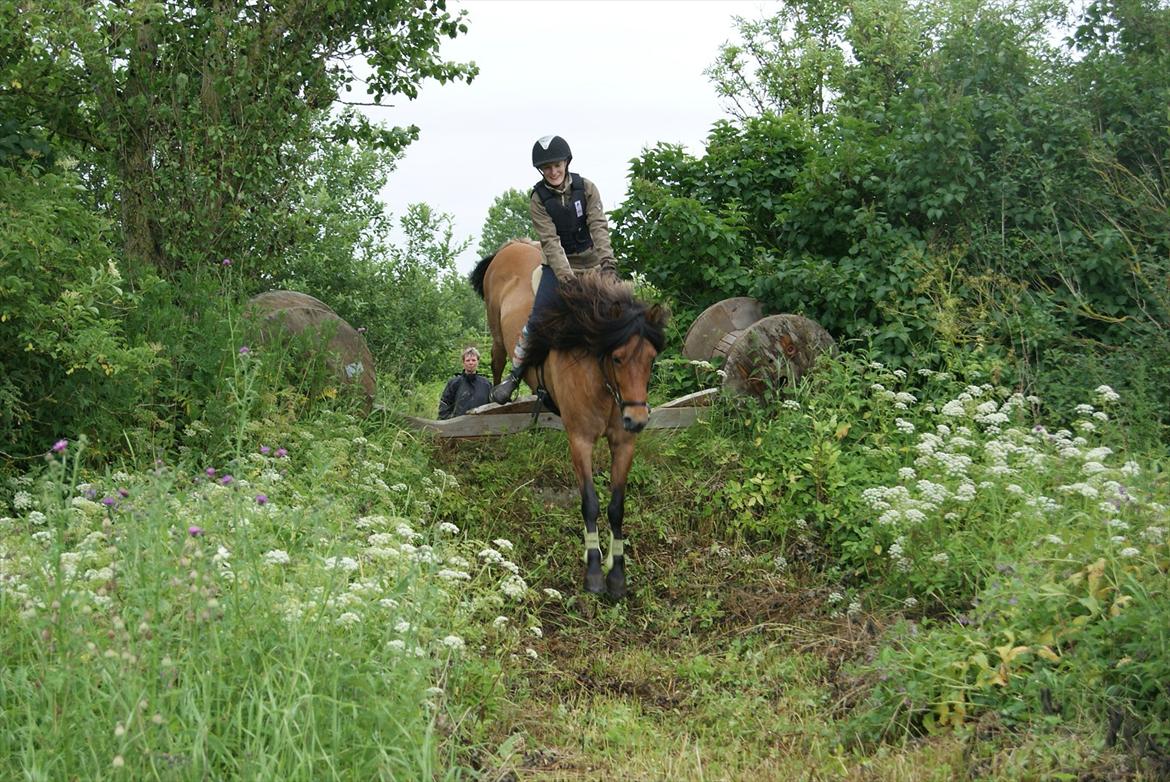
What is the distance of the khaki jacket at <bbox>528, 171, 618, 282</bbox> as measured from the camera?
941 cm

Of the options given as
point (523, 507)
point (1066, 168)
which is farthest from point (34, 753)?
point (1066, 168)

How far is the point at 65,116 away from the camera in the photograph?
10.3m

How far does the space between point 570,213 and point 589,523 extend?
258cm

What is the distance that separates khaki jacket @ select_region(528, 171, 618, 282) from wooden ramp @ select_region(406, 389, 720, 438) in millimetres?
1390

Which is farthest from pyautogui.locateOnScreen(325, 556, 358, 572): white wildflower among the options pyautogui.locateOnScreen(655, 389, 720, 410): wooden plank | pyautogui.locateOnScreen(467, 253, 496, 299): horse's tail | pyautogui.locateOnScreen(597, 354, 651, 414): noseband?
pyautogui.locateOnScreen(467, 253, 496, 299): horse's tail

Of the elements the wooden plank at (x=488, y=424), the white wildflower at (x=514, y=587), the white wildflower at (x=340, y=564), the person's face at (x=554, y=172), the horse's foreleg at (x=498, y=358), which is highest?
the person's face at (x=554, y=172)

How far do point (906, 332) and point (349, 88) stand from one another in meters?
5.88

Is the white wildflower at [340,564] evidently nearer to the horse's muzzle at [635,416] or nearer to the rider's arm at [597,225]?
the horse's muzzle at [635,416]

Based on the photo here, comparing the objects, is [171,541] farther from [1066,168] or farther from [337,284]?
[337,284]

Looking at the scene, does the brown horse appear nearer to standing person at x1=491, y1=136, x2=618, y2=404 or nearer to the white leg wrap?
the white leg wrap

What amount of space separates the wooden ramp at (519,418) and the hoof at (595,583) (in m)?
2.06

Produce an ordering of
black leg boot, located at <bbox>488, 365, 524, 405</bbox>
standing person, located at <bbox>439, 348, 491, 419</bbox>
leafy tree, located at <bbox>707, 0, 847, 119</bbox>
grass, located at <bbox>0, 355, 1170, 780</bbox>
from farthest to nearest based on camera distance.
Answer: leafy tree, located at <bbox>707, 0, 847, 119</bbox>, standing person, located at <bbox>439, 348, 491, 419</bbox>, black leg boot, located at <bbox>488, 365, 524, 405</bbox>, grass, located at <bbox>0, 355, 1170, 780</bbox>

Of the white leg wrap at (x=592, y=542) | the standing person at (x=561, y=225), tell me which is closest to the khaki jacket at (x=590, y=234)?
the standing person at (x=561, y=225)

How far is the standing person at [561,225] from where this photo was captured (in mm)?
9320
